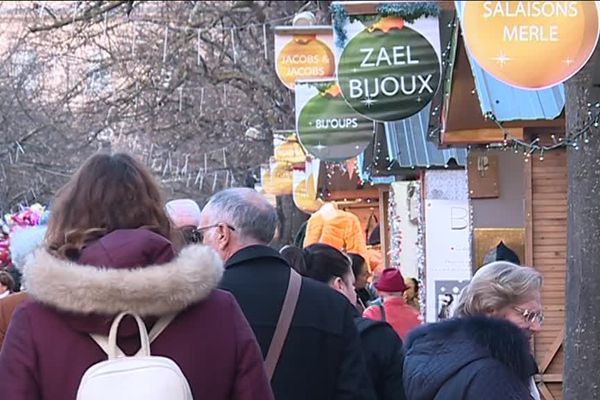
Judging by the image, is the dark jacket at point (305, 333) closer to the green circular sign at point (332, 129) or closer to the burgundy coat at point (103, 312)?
the burgundy coat at point (103, 312)

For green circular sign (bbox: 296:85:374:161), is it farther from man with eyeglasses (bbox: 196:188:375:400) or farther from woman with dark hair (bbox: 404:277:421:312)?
man with eyeglasses (bbox: 196:188:375:400)

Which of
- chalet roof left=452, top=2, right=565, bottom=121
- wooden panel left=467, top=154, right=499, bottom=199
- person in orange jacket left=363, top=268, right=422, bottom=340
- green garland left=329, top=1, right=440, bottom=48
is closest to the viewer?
chalet roof left=452, top=2, right=565, bottom=121

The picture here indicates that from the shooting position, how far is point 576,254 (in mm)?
5672

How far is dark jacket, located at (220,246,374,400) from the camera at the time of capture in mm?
4094

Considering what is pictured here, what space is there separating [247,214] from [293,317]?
0.44m

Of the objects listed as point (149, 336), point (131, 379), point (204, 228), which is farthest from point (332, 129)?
point (131, 379)

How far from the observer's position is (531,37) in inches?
217

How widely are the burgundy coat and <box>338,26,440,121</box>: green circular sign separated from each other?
5.52 meters

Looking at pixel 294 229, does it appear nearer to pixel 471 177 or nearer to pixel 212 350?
pixel 471 177

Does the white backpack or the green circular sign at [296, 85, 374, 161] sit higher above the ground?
the green circular sign at [296, 85, 374, 161]

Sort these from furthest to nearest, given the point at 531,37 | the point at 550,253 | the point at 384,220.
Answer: the point at 384,220
the point at 550,253
the point at 531,37

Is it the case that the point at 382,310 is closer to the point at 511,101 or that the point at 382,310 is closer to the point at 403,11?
the point at 511,101

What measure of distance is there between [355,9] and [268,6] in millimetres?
14393

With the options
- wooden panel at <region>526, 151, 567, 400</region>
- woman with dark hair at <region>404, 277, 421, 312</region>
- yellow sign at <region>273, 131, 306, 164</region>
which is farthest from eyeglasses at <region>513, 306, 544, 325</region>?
yellow sign at <region>273, 131, 306, 164</region>
